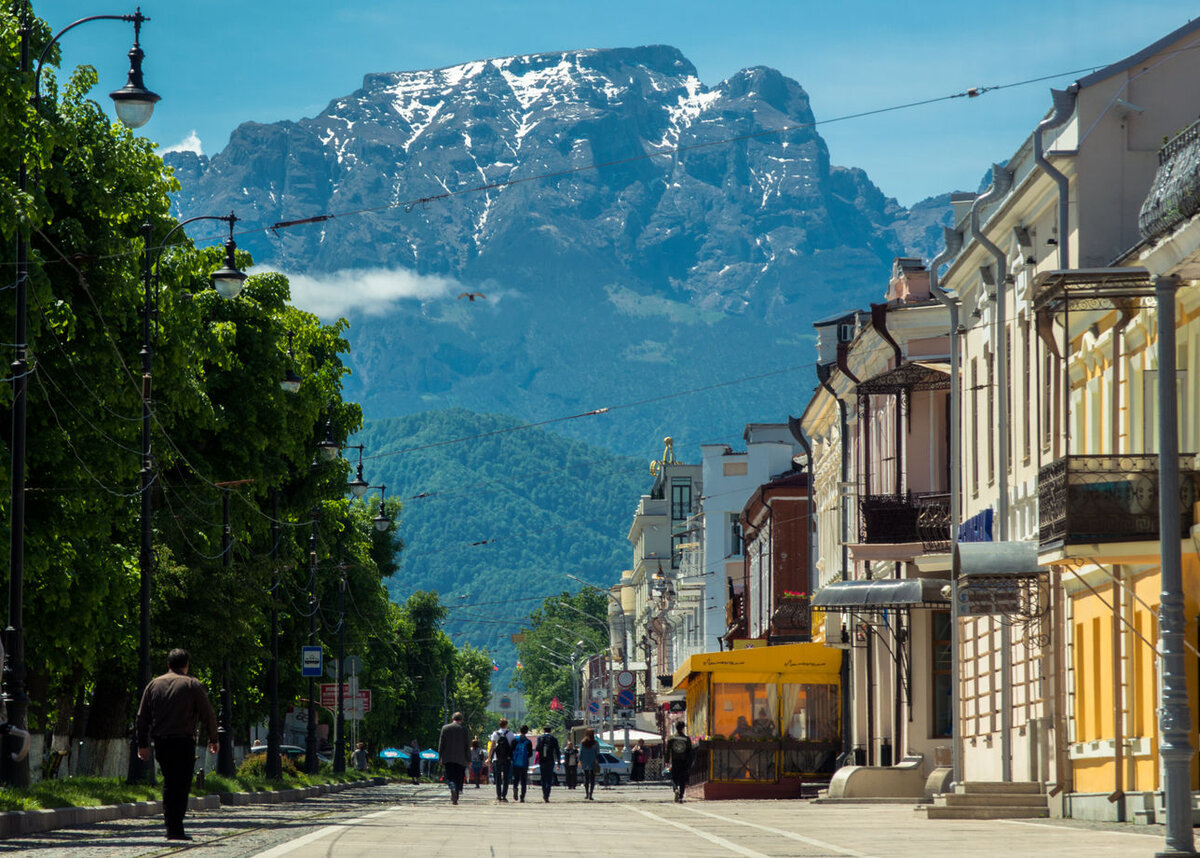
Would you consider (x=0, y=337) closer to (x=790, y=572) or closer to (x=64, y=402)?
(x=64, y=402)

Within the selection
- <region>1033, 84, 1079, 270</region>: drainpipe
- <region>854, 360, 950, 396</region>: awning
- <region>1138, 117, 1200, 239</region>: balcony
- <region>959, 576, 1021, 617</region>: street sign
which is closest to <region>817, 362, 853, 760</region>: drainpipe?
<region>854, 360, 950, 396</region>: awning

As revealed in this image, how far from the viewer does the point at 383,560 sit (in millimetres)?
82500

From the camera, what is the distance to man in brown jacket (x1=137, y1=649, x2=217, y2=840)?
19641 millimetres

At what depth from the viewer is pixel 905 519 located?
3819 centimetres

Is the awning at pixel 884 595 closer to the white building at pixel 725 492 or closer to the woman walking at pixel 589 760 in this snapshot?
the woman walking at pixel 589 760

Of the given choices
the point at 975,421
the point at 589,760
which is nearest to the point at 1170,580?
the point at 975,421

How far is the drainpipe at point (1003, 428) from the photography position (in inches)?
1270

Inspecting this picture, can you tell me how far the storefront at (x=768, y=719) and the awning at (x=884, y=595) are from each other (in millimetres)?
7468

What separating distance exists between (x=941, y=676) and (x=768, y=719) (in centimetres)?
684

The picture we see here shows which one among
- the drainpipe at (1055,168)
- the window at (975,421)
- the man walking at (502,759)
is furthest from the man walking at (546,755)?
the drainpipe at (1055,168)

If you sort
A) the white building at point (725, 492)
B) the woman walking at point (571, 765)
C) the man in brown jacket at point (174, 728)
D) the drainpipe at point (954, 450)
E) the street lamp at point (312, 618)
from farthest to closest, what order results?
the white building at point (725, 492) < the woman walking at point (571, 765) < the street lamp at point (312, 618) < the drainpipe at point (954, 450) < the man in brown jacket at point (174, 728)

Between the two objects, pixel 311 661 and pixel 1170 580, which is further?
pixel 311 661

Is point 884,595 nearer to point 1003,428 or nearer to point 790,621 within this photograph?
point 1003,428

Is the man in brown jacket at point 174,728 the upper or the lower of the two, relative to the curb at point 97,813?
upper
